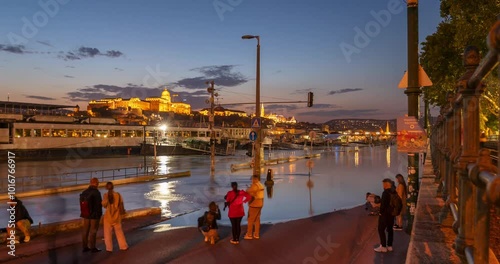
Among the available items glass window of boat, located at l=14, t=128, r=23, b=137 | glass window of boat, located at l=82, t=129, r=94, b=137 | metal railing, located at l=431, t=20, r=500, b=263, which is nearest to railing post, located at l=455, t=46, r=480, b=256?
metal railing, located at l=431, t=20, r=500, b=263

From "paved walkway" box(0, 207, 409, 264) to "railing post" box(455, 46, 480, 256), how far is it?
16.9ft

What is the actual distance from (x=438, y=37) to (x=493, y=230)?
1495 cm

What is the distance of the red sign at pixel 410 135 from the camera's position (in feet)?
30.3

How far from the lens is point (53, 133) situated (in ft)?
235

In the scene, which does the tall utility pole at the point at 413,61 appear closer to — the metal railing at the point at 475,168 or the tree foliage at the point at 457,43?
the tree foliage at the point at 457,43

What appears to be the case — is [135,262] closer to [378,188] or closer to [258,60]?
[258,60]

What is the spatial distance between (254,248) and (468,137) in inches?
290

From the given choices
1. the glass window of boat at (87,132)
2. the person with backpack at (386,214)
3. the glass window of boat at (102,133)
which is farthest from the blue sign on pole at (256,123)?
the glass window of boat at (102,133)

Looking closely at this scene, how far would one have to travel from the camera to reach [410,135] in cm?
928

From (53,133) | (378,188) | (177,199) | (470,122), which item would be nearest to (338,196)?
(378,188)

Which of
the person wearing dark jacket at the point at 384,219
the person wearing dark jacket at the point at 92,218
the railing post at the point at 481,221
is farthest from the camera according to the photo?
the person wearing dark jacket at the point at 92,218

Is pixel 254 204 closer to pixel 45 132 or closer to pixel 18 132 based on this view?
pixel 18 132

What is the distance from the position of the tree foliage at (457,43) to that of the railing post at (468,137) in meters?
10.0

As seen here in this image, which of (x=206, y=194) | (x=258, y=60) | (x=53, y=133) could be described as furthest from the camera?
(x=53, y=133)
